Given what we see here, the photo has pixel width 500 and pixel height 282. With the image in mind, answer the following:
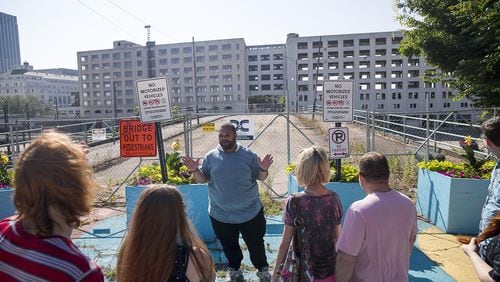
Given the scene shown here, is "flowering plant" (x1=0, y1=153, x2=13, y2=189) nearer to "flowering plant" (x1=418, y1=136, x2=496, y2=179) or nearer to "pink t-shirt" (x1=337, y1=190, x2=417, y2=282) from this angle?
"pink t-shirt" (x1=337, y1=190, x2=417, y2=282)

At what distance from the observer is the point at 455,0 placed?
1234 centimetres

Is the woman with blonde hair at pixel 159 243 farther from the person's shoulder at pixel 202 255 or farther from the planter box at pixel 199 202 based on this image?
the planter box at pixel 199 202

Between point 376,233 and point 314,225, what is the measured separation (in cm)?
49

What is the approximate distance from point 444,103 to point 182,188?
73.3 metres

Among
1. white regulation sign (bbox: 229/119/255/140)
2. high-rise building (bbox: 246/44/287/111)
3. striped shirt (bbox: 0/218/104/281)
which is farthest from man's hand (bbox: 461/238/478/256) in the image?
high-rise building (bbox: 246/44/287/111)

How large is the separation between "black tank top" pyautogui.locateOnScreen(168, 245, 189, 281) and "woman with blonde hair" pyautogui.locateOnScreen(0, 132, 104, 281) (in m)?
0.46

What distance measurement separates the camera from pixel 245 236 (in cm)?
411

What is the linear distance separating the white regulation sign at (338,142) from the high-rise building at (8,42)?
663 ft

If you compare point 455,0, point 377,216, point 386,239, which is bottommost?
point 386,239

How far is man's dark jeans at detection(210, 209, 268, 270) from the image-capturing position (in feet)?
13.4

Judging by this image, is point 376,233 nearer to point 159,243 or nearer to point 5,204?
point 159,243

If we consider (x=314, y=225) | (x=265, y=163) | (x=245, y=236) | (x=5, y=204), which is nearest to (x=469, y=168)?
(x=265, y=163)

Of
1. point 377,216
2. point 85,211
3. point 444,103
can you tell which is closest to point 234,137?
point 377,216

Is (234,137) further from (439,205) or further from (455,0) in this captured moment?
(455,0)
